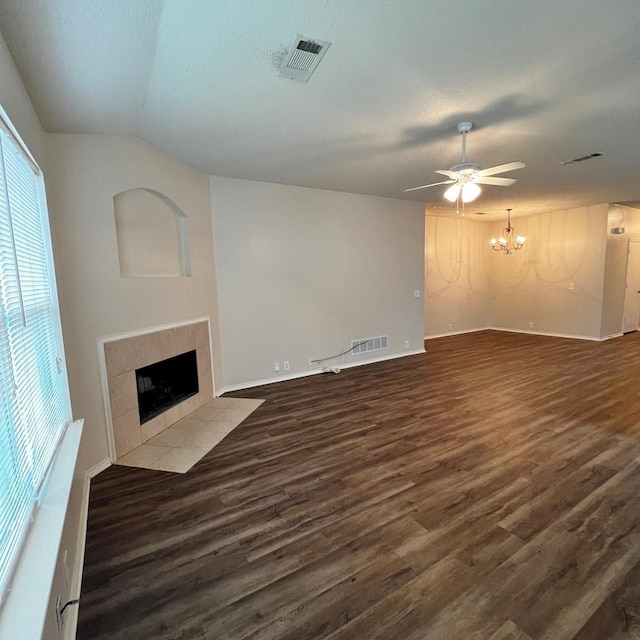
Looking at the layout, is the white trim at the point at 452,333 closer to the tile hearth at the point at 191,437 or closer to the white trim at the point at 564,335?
the white trim at the point at 564,335

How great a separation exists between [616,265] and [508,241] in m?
2.14

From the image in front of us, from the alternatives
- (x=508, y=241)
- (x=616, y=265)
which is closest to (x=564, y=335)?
(x=616, y=265)

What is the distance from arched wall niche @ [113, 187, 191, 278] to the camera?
3.35 metres

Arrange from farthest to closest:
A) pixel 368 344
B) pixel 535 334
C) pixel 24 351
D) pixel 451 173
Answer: pixel 535 334 → pixel 368 344 → pixel 451 173 → pixel 24 351

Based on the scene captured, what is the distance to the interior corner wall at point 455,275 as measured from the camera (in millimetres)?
7953

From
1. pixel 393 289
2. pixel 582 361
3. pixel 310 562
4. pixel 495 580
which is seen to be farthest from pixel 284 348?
pixel 582 361

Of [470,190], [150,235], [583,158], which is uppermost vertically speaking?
[583,158]

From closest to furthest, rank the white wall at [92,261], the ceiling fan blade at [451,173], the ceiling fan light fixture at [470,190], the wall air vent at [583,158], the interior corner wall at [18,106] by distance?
the interior corner wall at [18,106], the white wall at [92,261], the ceiling fan blade at [451,173], the ceiling fan light fixture at [470,190], the wall air vent at [583,158]

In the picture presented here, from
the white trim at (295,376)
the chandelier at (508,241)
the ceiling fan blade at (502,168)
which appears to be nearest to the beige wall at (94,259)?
the white trim at (295,376)

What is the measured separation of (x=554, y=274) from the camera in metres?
7.69

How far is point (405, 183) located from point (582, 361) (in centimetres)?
414

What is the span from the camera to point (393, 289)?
6156 millimetres

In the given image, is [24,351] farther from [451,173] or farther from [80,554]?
[451,173]

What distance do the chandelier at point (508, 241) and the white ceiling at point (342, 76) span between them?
4305 millimetres
